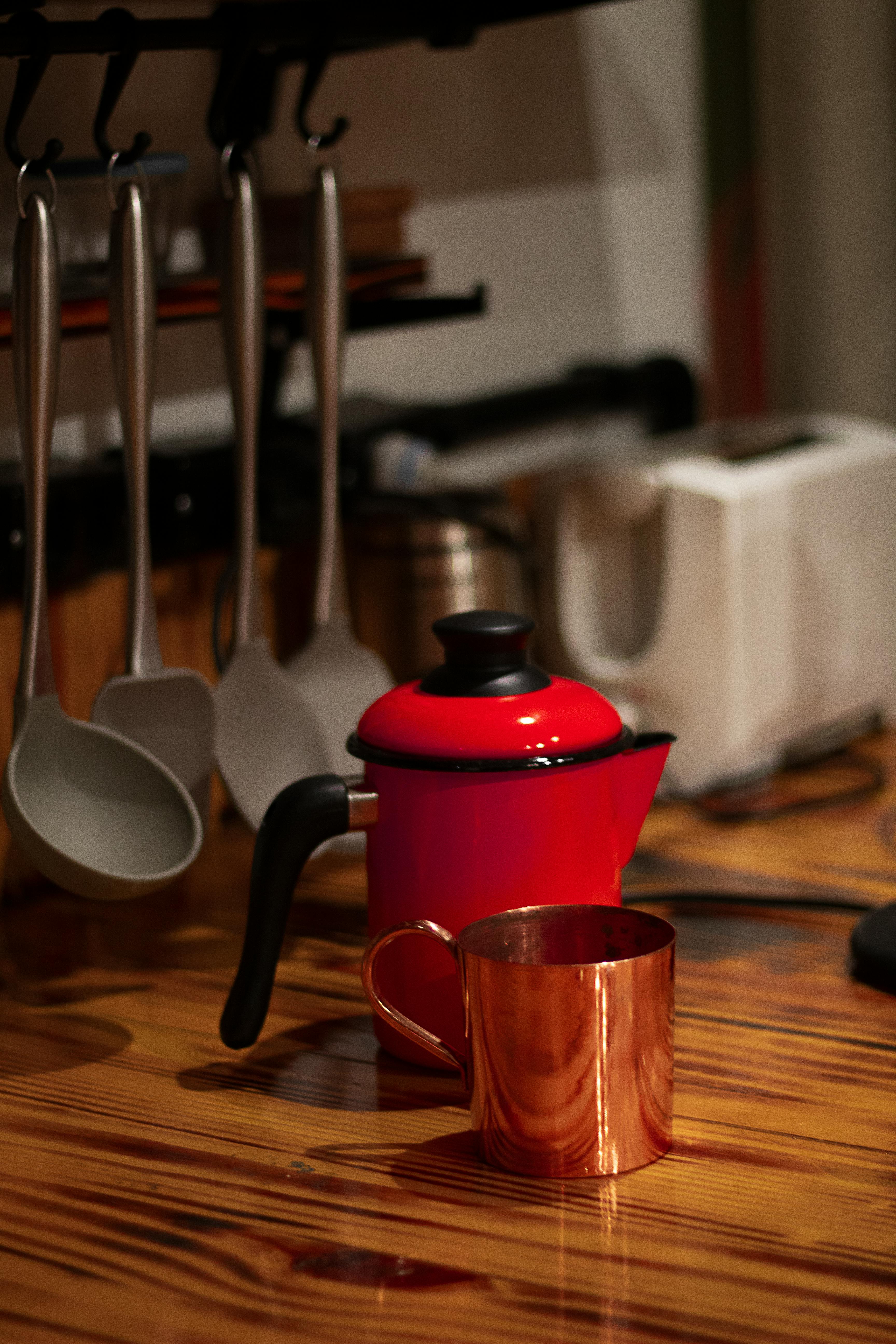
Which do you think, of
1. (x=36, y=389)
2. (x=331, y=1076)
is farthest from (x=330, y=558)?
(x=331, y=1076)

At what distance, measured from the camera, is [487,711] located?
0.60 m

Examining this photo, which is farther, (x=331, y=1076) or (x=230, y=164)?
(x=230, y=164)

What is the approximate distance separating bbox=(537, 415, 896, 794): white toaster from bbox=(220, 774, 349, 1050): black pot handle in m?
0.46

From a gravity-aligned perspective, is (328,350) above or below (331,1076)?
above

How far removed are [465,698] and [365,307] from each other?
41 centimetres

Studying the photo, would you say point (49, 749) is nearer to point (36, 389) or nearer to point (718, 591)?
point (36, 389)

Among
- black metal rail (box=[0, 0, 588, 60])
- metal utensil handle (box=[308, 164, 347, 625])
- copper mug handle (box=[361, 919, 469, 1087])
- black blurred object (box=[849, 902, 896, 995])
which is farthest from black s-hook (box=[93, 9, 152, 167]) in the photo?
A: black blurred object (box=[849, 902, 896, 995])

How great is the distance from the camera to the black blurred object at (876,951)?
0.72 metres

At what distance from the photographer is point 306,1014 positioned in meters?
0.71

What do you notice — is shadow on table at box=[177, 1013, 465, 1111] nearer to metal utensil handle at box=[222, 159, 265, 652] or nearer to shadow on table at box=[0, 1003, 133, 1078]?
shadow on table at box=[0, 1003, 133, 1078]

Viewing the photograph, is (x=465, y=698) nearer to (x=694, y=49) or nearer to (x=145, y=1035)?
(x=145, y=1035)

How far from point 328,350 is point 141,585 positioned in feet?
0.56

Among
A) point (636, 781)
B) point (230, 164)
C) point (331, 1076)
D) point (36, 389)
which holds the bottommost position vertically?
point (331, 1076)

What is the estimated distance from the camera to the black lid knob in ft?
2.02
